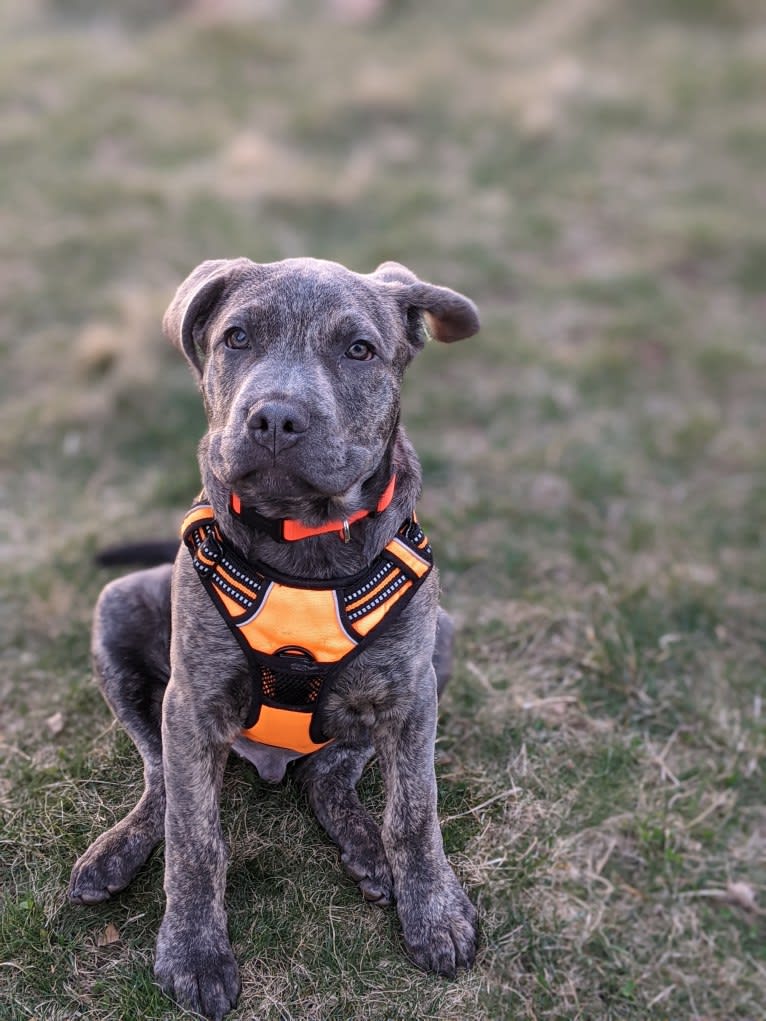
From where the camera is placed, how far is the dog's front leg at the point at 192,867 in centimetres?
322

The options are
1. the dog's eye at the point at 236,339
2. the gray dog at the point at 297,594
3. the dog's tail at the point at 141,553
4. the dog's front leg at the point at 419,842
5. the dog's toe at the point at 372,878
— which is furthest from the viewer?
A: the dog's tail at the point at 141,553

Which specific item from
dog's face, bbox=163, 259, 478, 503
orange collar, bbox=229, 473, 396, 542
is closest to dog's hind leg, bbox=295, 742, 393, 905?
orange collar, bbox=229, 473, 396, 542

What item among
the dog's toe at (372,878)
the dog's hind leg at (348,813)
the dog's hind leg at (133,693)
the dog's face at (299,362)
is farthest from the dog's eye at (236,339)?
the dog's toe at (372,878)

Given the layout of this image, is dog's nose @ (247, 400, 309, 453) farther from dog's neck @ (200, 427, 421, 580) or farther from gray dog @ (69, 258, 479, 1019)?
dog's neck @ (200, 427, 421, 580)

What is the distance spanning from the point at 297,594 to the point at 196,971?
4.20 feet

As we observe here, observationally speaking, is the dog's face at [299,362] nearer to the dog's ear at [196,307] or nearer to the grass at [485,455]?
the dog's ear at [196,307]

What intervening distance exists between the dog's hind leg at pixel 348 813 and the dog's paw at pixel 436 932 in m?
0.14

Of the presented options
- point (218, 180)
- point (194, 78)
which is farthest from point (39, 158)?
point (194, 78)

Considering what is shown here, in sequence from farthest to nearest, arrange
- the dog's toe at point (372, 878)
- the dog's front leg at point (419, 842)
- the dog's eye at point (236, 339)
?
the dog's toe at point (372, 878)
the dog's front leg at point (419, 842)
the dog's eye at point (236, 339)

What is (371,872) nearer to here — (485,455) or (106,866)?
(106,866)

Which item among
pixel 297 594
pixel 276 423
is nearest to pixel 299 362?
pixel 276 423

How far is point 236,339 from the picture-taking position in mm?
3191

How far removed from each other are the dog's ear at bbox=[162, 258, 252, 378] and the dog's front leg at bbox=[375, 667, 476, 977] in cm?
139

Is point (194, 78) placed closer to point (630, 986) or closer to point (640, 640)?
point (640, 640)
